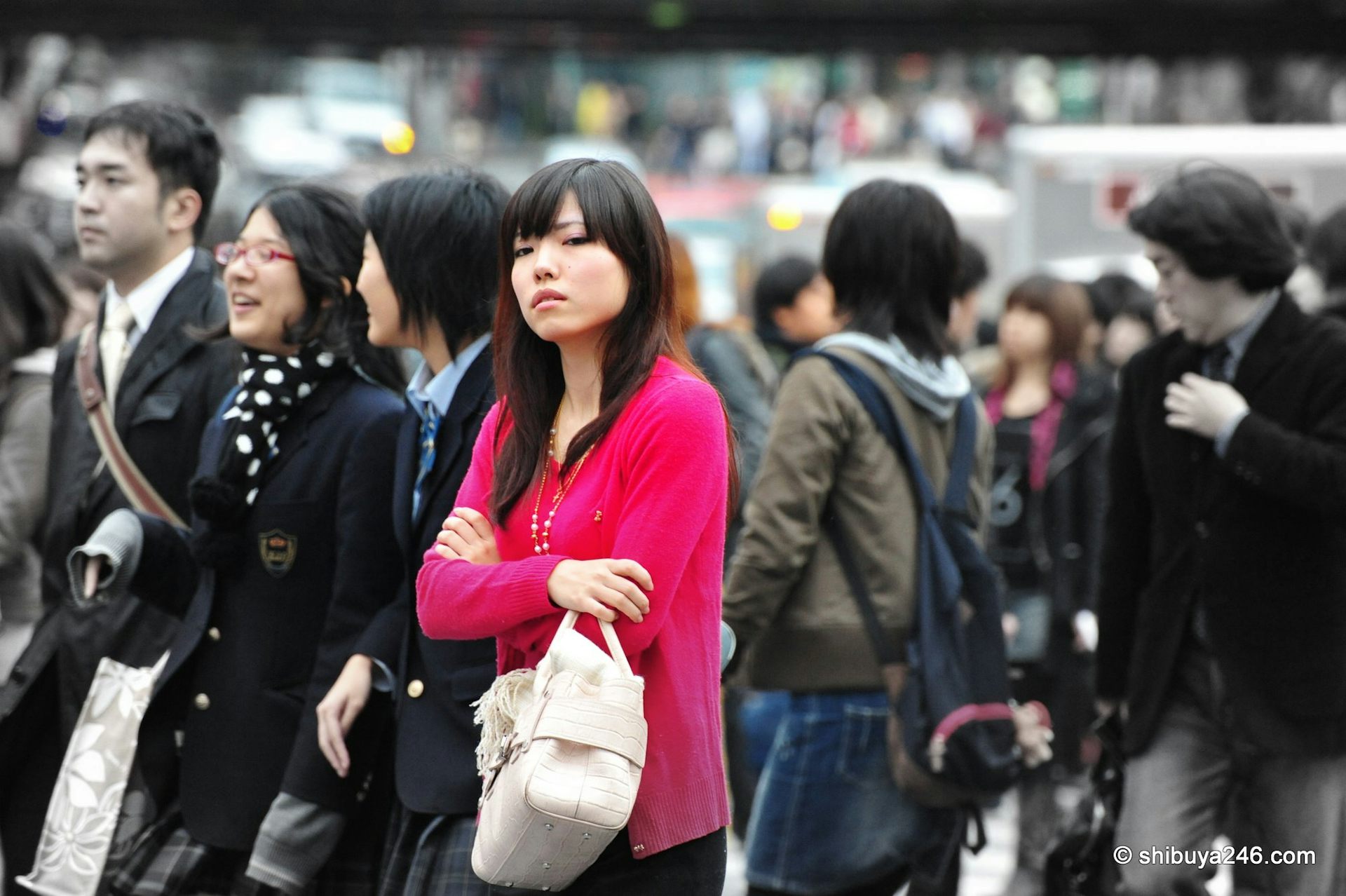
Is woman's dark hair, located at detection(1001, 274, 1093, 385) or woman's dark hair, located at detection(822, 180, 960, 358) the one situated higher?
woman's dark hair, located at detection(822, 180, 960, 358)

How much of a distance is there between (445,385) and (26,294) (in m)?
2.32

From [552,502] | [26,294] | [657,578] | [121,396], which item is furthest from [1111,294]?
[657,578]

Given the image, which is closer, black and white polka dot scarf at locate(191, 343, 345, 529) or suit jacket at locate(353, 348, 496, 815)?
suit jacket at locate(353, 348, 496, 815)

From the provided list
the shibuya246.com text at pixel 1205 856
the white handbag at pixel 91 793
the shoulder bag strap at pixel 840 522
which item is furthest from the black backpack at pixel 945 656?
the white handbag at pixel 91 793

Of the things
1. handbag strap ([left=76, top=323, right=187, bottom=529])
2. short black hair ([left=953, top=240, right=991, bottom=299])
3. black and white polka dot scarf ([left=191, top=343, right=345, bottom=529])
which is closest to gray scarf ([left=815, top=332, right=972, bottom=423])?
black and white polka dot scarf ([left=191, top=343, right=345, bottom=529])

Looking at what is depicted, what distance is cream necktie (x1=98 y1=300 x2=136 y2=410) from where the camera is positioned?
4.75m

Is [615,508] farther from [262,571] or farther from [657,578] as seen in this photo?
[262,571]

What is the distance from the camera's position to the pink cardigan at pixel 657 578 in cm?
302

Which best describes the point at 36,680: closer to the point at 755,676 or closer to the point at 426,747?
A: the point at 426,747

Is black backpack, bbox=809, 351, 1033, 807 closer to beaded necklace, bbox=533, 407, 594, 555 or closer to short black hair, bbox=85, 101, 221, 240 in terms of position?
beaded necklace, bbox=533, 407, 594, 555

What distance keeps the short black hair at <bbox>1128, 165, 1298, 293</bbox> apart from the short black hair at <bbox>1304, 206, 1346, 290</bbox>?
1580 millimetres

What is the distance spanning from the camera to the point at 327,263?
4383 mm

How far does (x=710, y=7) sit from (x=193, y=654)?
934cm

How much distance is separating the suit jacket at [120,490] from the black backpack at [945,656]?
170cm
